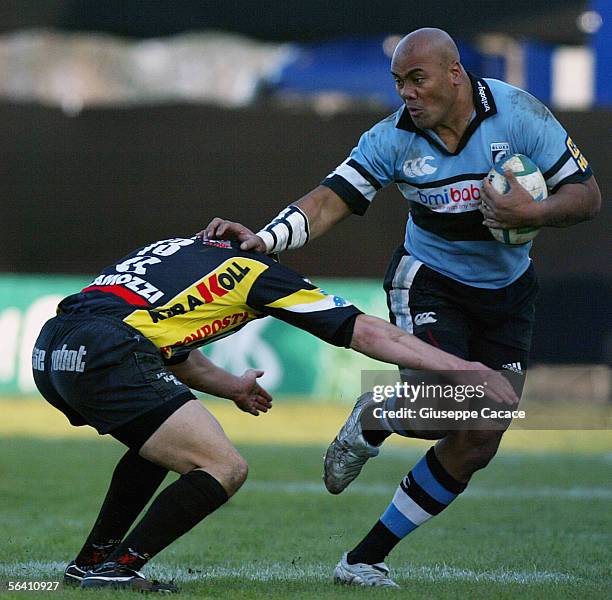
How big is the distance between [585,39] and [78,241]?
245 inches

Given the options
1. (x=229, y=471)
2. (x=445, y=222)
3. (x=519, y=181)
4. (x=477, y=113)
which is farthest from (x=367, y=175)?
(x=229, y=471)

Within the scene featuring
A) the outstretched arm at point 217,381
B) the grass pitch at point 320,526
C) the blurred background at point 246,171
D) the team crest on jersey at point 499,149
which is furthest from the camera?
the blurred background at point 246,171

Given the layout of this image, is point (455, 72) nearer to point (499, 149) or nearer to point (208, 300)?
point (499, 149)

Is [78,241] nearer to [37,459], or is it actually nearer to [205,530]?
[37,459]

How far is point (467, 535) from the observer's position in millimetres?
6801

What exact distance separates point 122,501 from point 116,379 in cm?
71

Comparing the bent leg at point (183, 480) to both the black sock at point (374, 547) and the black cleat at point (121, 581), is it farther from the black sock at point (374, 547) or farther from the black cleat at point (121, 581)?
the black sock at point (374, 547)

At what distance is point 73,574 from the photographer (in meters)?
5.07

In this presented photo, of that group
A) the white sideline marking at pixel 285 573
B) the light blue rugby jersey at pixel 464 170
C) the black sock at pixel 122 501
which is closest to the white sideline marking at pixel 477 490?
the white sideline marking at pixel 285 573

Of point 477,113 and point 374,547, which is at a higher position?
point 477,113

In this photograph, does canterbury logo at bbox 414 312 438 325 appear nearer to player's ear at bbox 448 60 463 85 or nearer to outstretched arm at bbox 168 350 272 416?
outstretched arm at bbox 168 350 272 416

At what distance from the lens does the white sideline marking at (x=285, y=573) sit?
5293mm

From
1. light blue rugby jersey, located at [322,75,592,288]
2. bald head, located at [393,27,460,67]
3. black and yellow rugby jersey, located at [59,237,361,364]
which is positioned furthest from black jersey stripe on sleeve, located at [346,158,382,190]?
black and yellow rugby jersey, located at [59,237,361,364]

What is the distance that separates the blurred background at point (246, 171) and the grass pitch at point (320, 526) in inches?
114
